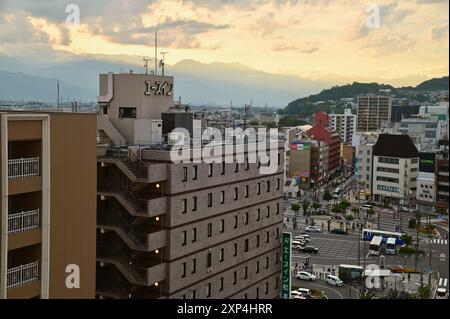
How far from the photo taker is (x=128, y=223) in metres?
7.65

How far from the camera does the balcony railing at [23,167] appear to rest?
4688 mm

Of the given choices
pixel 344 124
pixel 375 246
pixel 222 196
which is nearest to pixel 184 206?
pixel 222 196

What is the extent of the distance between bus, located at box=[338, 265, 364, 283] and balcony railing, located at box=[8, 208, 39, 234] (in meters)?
13.4

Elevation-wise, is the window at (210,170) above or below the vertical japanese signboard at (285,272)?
above

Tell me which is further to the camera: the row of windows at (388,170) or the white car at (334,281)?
the row of windows at (388,170)

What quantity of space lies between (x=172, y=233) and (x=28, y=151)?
3045 mm

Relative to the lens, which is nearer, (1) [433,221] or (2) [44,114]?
(2) [44,114]

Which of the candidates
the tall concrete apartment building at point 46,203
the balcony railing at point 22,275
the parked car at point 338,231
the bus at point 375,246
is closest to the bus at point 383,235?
the bus at point 375,246

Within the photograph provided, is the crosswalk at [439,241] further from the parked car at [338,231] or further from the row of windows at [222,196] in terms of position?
the row of windows at [222,196]

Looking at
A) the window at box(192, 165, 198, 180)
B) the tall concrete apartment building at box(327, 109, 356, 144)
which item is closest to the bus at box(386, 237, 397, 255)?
the window at box(192, 165, 198, 180)

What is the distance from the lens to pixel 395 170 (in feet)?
103

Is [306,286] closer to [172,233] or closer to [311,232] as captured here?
[311,232]

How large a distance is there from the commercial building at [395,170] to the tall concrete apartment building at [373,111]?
3452cm
